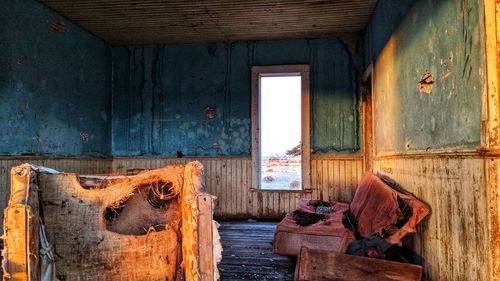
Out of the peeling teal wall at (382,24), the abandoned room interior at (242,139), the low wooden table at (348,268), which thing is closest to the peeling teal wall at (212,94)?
the abandoned room interior at (242,139)

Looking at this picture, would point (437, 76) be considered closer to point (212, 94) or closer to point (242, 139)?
point (242, 139)

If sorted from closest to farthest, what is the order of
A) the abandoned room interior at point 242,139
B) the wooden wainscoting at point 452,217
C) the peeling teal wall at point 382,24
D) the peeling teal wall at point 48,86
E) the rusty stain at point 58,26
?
the abandoned room interior at point 242,139
the wooden wainscoting at point 452,217
the peeling teal wall at point 382,24
the peeling teal wall at point 48,86
the rusty stain at point 58,26

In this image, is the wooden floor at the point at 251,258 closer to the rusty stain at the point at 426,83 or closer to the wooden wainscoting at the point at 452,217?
the wooden wainscoting at the point at 452,217

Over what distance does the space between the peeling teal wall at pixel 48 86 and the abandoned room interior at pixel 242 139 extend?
0.03 metres

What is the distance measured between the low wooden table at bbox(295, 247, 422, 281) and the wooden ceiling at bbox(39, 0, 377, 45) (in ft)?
11.1

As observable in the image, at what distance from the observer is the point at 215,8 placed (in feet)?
16.0

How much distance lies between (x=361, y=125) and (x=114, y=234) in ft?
16.5

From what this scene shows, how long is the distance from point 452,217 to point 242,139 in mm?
4234

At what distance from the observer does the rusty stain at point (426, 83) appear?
8.50ft

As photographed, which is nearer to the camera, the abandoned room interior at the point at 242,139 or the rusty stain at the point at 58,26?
the abandoned room interior at the point at 242,139

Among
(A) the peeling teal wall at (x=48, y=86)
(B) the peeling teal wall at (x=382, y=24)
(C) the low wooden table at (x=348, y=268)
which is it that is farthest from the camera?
(A) the peeling teal wall at (x=48, y=86)

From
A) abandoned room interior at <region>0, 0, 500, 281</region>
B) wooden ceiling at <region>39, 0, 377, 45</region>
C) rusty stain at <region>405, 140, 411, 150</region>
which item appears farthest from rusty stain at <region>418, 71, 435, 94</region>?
wooden ceiling at <region>39, 0, 377, 45</region>

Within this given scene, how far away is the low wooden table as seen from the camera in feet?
7.84

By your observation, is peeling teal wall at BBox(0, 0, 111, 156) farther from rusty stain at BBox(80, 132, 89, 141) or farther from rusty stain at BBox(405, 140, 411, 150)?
rusty stain at BBox(405, 140, 411, 150)
